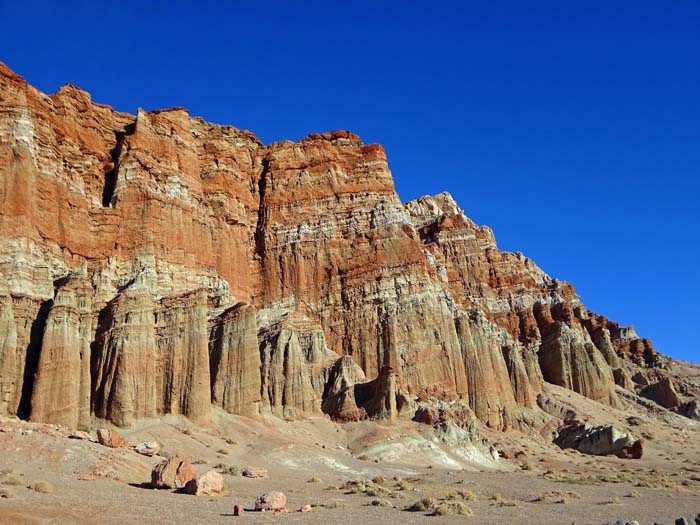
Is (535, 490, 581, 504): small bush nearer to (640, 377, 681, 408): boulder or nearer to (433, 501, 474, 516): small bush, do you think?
(433, 501, 474, 516): small bush

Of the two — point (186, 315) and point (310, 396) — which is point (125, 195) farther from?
point (310, 396)

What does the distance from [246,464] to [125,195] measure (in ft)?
97.7

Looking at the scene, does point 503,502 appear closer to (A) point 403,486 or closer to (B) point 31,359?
(A) point 403,486

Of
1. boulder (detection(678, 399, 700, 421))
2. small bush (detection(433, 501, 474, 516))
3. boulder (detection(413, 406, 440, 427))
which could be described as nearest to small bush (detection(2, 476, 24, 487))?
small bush (detection(433, 501, 474, 516))

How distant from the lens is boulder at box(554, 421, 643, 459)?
6781 cm

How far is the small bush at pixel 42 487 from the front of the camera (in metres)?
23.8

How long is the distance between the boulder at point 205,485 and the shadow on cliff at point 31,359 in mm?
20367

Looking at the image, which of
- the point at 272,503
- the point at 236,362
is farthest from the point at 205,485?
the point at 236,362

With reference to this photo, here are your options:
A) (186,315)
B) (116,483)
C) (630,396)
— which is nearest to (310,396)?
(186,315)

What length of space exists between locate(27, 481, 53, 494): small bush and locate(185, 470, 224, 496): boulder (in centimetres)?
490

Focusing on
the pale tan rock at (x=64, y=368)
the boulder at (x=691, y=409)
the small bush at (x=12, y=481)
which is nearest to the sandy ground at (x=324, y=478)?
the small bush at (x=12, y=481)

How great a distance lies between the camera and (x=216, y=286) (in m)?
62.4

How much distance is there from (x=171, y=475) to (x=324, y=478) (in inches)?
508

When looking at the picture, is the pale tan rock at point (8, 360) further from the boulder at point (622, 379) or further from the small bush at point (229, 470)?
the boulder at point (622, 379)
